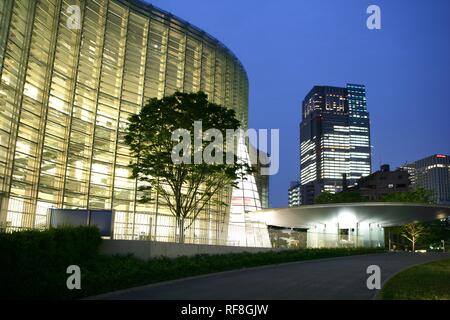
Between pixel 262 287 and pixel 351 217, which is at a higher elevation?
pixel 351 217

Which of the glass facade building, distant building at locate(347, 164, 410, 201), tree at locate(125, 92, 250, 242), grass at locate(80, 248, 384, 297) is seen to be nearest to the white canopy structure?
the glass facade building

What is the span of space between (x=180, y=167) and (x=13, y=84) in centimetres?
1316

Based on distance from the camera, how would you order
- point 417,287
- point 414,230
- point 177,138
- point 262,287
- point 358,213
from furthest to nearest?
1. point 414,230
2. point 358,213
3. point 177,138
4. point 262,287
5. point 417,287

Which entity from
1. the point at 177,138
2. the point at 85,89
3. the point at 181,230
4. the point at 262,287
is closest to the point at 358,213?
the point at 181,230

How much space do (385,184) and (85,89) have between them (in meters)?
128

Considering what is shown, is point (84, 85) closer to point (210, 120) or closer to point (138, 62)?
point (138, 62)

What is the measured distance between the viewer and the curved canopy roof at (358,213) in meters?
37.5

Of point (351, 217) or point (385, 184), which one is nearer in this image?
point (351, 217)

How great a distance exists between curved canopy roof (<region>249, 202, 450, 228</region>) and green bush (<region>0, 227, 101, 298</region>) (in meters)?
25.9

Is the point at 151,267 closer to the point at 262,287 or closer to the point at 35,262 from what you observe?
the point at 262,287

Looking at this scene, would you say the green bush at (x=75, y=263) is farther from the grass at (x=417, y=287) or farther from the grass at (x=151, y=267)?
the grass at (x=417, y=287)

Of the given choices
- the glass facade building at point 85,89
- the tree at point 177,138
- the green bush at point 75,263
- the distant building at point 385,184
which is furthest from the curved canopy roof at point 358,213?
the distant building at point 385,184

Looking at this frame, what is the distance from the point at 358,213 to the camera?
40.2 m
